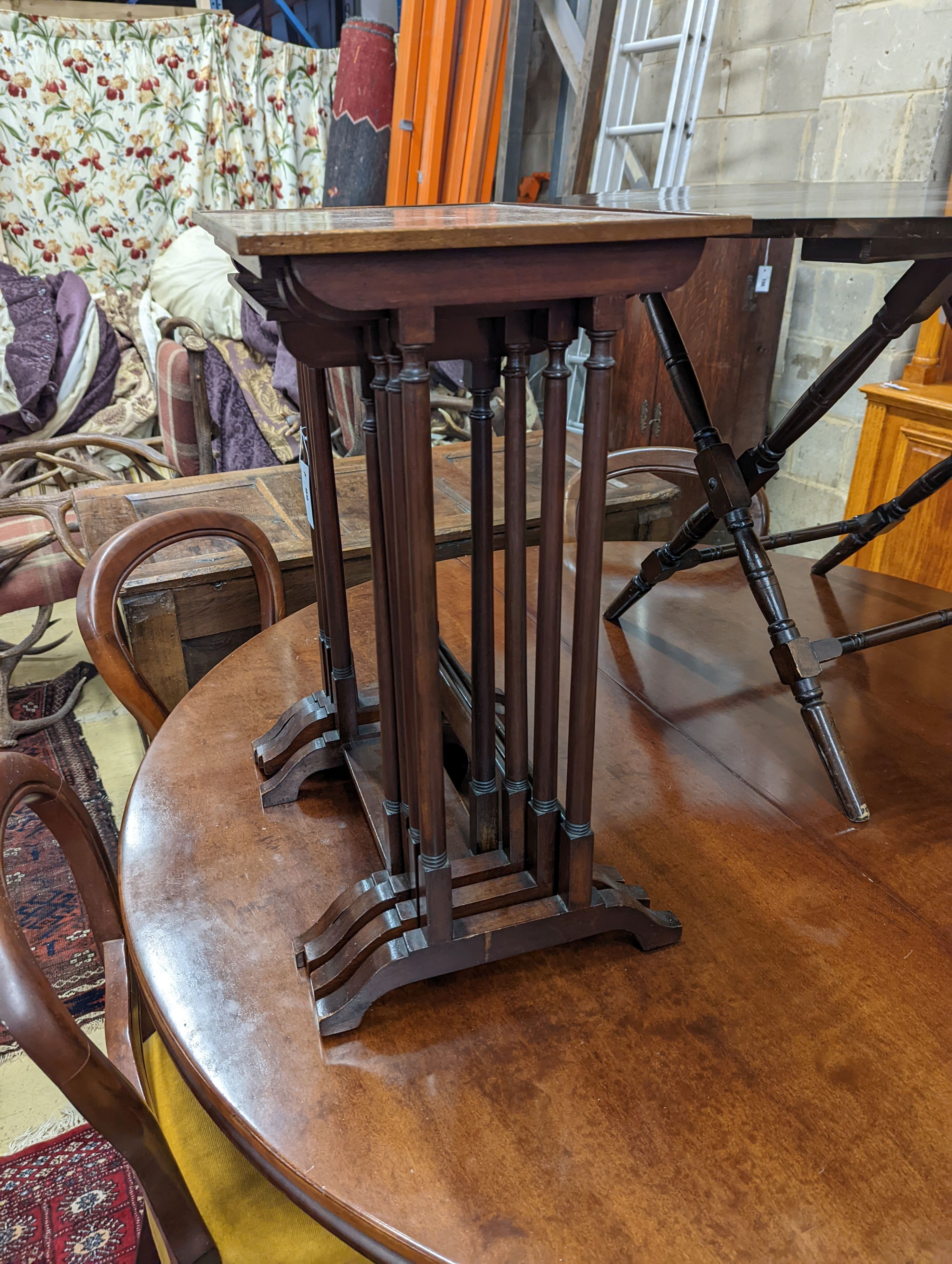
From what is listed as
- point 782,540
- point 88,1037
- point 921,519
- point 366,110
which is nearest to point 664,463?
point 782,540

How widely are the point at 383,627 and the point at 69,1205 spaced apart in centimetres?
124

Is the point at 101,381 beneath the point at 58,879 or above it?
above

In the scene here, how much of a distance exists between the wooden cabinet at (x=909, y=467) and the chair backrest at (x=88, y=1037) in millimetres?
2075

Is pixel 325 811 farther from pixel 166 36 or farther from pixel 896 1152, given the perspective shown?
pixel 166 36

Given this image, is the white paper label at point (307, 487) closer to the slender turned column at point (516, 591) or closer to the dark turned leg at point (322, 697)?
the dark turned leg at point (322, 697)

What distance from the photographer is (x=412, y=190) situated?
3.92 metres

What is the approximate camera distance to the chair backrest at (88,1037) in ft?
2.14

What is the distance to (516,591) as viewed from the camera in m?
0.73

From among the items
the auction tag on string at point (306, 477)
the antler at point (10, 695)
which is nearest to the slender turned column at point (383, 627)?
the auction tag on string at point (306, 477)

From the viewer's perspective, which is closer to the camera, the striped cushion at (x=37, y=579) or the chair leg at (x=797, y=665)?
the chair leg at (x=797, y=665)

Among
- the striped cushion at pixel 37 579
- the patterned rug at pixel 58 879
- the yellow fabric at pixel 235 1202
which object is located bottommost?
the patterned rug at pixel 58 879

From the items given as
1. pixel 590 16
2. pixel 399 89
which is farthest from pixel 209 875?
pixel 399 89

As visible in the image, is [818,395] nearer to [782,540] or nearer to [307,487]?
[782,540]

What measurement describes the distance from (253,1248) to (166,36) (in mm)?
Answer: 5091
